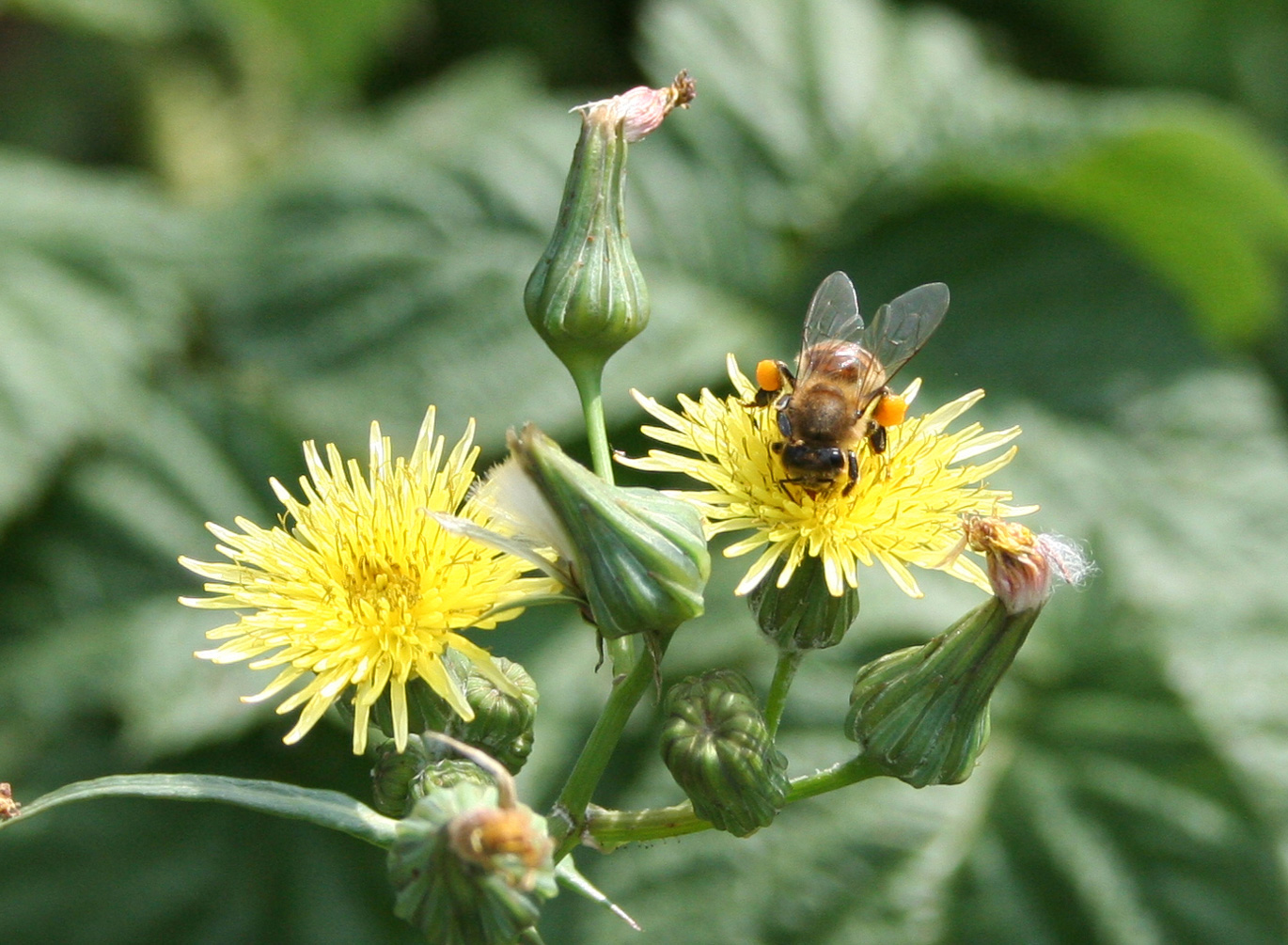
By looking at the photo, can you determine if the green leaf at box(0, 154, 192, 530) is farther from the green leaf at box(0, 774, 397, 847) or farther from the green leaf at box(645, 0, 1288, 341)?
the green leaf at box(0, 774, 397, 847)

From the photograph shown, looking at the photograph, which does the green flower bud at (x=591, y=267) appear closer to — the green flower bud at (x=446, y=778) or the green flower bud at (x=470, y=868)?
the green flower bud at (x=446, y=778)

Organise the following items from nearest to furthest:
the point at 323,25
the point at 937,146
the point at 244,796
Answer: the point at 244,796
the point at 937,146
the point at 323,25

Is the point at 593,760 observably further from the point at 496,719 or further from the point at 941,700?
the point at 941,700

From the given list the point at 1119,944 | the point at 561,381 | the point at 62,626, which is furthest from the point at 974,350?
the point at 62,626

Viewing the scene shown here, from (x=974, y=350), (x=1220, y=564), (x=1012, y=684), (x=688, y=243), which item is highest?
(x=688, y=243)

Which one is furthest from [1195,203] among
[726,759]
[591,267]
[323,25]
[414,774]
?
[414,774]

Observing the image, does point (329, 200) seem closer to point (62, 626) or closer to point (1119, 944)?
point (62, 626)
